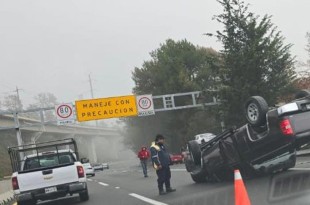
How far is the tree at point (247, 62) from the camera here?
2588 cm

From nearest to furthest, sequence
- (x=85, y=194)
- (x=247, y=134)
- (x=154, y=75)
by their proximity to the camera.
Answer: (x=247, y=134) < (x=85, y=194) < (x=154, y=75)

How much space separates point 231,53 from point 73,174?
50.1 ft

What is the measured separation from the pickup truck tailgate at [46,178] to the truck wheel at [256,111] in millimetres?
4846

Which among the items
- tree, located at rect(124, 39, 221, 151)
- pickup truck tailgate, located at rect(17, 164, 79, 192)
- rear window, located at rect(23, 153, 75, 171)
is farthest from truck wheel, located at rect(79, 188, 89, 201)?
tree, located at rect(124, 39, 221, 151)

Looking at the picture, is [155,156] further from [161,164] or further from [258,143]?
[258,143]

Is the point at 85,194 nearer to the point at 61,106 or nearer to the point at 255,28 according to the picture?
the point at 255,28

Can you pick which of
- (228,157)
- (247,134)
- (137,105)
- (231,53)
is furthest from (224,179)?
(137,105)

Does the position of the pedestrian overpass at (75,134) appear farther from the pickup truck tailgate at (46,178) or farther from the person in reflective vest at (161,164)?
the person in reflective vest at (161,164)

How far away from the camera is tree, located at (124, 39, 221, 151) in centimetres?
4959

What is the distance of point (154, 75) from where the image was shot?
56.7m

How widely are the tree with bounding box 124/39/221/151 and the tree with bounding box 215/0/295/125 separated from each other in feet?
60.3

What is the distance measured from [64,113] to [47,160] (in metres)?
24.3

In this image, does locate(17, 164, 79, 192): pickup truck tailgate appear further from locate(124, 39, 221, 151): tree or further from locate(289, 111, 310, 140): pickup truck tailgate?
locate(124, 39, 221, 151): tree

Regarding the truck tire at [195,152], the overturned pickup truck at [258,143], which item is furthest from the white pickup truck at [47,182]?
the overturned pickup truck at [258,143]
